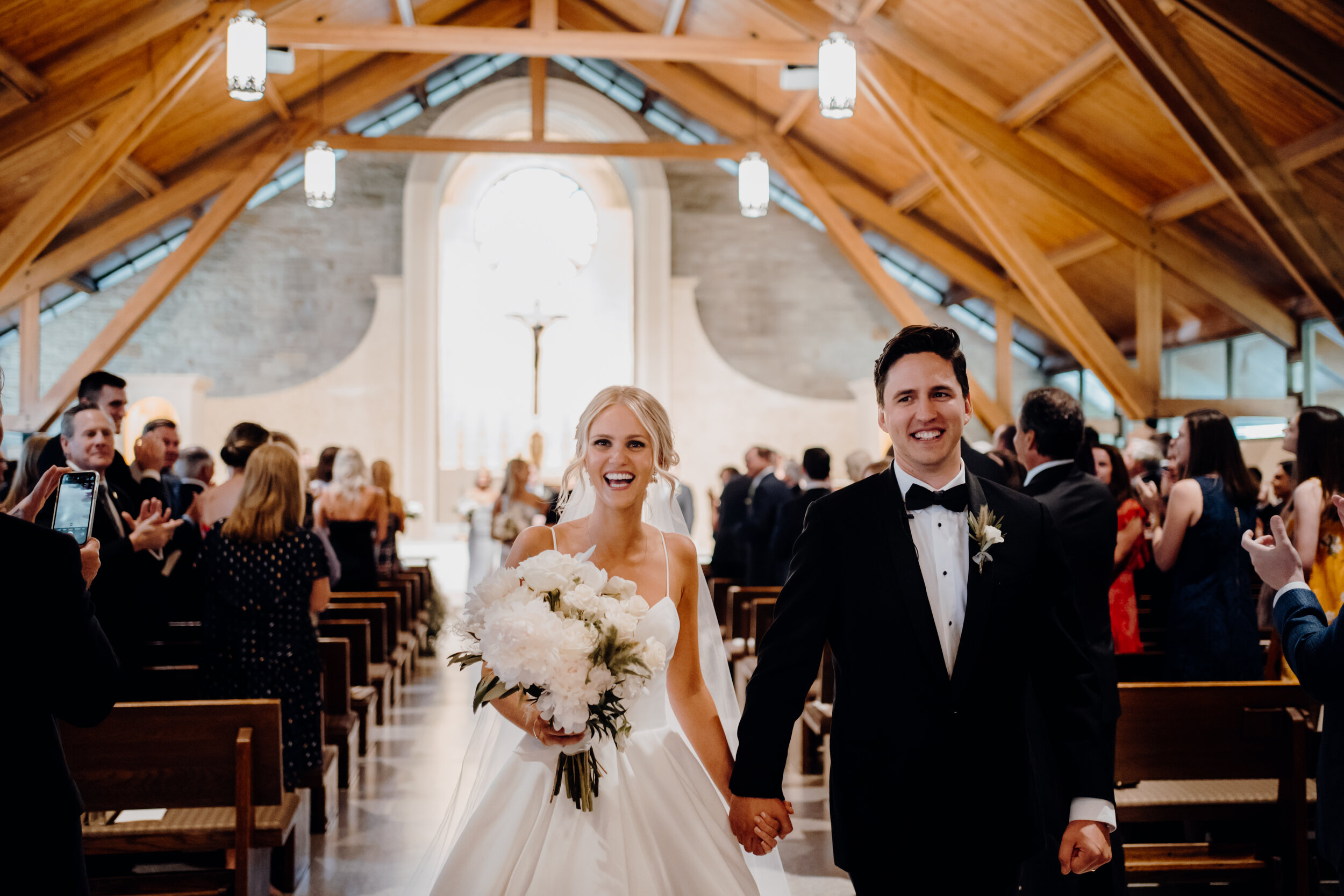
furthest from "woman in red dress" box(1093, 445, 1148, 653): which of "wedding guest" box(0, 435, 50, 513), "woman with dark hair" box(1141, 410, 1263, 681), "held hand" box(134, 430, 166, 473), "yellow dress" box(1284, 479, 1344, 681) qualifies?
"held hand" box(134, 430, 166, 473)

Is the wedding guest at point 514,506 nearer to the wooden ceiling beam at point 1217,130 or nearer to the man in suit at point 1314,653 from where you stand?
the wooden ceiling beam at point 1217,130

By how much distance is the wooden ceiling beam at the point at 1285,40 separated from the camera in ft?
19.9

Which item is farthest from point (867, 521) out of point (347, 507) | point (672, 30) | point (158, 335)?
point (158, 335)

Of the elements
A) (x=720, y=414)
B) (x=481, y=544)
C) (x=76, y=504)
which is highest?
(x=720, y=414)

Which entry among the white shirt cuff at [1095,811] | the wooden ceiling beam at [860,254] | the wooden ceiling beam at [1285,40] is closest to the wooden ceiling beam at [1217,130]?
the wooden ceiling beam at [1285,40]

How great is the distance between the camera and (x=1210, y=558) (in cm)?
372

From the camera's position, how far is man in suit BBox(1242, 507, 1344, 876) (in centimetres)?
197

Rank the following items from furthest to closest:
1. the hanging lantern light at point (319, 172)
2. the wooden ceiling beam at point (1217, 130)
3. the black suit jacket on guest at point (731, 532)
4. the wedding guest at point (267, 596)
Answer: the hanging lantern light at point (319, 172) < the black suit jacket on guest at point (731, 532) < the wooden ceiling beam at point (1217, 130) < the wedding guest at point (267, 596)

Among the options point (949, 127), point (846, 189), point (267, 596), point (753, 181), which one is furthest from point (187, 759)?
point (846, 189)

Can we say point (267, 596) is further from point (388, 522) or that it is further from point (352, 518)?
point (388, 522)

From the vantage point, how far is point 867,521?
80.8 inches

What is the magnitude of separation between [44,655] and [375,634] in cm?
464

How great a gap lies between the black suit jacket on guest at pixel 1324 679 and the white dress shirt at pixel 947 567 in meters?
0.43

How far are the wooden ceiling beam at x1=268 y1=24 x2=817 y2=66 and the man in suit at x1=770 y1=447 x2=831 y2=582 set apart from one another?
391cm
